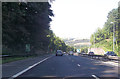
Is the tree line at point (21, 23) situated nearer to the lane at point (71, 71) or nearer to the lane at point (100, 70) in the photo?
the lane at point (71, 71)

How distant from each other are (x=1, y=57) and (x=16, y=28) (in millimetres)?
14474

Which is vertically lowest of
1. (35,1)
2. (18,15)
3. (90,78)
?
(90,78)

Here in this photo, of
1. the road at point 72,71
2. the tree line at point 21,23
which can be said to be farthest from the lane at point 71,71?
the tree line at point 21,23

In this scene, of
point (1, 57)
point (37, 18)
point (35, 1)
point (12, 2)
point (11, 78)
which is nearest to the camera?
point (11, 78)

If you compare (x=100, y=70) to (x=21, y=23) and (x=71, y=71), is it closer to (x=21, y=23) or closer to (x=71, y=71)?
(x=71, y=71)

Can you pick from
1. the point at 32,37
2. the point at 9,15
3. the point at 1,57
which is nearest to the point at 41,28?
the point at 32,37

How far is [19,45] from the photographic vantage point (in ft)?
154

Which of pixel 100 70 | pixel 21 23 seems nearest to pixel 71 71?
pixel 100 70

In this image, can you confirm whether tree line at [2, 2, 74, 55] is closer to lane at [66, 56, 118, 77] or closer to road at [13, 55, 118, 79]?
road at [13, 55, 118, 79]

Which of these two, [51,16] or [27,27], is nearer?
[27,27]

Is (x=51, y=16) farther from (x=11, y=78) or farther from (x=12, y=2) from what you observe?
(x=11, y=78)

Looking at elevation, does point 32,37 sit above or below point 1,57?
above

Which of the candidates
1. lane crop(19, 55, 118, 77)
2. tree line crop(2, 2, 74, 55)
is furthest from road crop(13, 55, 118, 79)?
tree line crop(2, 2, 74, 55)

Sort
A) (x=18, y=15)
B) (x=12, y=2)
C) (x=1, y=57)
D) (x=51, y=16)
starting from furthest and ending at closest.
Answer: (x=51, y=16) → (x=18, y=15) → (x=12, y=2) → (x=1, y=57)
